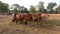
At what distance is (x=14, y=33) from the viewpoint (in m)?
9.48

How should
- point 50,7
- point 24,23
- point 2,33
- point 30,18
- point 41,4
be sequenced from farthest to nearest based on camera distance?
1. point 50,7
2. point 41,4
3. point 30,18
4. point 24,23
5. point 2,33

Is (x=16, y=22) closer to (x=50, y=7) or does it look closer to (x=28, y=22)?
(x=28, y=22)

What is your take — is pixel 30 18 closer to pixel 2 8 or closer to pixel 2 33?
pixel 2 33

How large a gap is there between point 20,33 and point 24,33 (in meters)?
0.24

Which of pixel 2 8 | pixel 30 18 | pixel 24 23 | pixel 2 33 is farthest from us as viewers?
pixel 2 8

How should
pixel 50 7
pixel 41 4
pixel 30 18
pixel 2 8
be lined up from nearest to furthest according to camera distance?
pixel 30 18 < pixel 2 8 < pixel 41 4 < pixel 50 7

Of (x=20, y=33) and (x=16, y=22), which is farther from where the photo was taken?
(x=16, y=22)

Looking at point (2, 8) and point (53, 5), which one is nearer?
point (2, 8)

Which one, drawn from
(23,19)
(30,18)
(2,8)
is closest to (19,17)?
(23,19)

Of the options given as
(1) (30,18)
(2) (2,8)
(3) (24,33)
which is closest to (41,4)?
(2) (2,8)

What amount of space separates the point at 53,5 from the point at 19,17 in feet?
239

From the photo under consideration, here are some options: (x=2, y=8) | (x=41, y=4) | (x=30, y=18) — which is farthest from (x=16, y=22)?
(x=41, y=4)

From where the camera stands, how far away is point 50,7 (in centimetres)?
8231

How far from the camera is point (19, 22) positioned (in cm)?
1434
